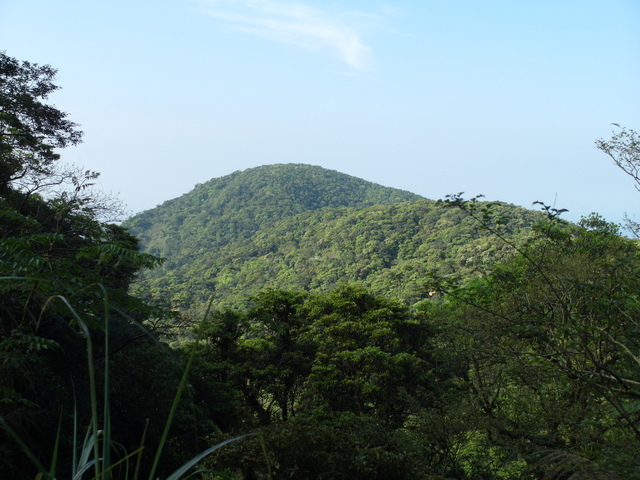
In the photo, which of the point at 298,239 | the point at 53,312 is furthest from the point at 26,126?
the point at 298,239

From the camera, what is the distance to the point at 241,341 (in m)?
15.3

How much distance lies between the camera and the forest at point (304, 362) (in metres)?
3.52

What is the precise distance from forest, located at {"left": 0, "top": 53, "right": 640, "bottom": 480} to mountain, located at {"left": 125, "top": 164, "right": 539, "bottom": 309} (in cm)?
1256

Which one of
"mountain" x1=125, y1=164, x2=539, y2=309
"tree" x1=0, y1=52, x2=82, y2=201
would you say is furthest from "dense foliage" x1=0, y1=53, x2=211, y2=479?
"mountain" x1=125, y1=164, x2=539, y2=309

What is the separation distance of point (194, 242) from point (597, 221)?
6967 cm

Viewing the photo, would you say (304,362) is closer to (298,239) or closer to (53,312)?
(53,312)

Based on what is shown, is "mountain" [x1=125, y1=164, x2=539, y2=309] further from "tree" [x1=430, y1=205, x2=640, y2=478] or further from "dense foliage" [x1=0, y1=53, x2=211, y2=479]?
"tree" [x1=430, y1=205, x2=640, y2=478]

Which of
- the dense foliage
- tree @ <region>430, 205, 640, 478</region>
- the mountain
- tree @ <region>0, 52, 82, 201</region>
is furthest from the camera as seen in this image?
the mountain

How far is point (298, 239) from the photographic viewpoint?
2783 inches

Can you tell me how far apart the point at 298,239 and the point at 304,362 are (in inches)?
2206

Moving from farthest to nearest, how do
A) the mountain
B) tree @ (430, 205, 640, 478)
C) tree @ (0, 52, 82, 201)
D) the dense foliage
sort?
1. the mountain
2. tree @ (0, 52, 82, 201)
3. tree @ (430, 205, 640, 478)
4. the dense foliage

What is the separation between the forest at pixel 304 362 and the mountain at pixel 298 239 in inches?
494

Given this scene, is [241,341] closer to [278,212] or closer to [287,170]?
[278,212]

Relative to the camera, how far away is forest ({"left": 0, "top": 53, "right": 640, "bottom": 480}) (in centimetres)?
352
